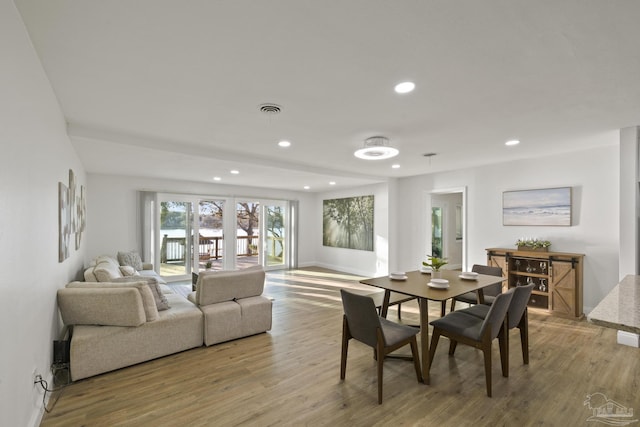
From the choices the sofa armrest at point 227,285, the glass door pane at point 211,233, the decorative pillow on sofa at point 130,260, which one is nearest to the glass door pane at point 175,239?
the glass door pane at point 211,233

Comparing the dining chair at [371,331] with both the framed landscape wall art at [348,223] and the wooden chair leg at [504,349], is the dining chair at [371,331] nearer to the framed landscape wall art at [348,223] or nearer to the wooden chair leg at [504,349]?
the wooden chair leg at [504,349]

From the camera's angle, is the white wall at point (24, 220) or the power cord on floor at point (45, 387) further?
the power cord on floor at point (45, 387)

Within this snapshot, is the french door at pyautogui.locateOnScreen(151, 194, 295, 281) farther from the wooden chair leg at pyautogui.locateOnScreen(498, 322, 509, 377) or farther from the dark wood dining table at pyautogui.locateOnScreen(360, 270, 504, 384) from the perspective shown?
the wooden chair leg at pyautogui.locateOnScreen(498, 322, 509, 377)

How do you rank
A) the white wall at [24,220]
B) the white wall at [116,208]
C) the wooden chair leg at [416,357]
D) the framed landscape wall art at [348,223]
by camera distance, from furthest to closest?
the framed landscape wall art at [348,223] → the white wall at [116,208] → the wooden chair leg at [416,357] → the white wall at [24,220]

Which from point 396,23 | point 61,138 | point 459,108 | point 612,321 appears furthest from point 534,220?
point 61,138

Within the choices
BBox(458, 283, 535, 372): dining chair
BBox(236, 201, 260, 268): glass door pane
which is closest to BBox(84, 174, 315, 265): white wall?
BBox(236, 201, 260, 268): glass door pane

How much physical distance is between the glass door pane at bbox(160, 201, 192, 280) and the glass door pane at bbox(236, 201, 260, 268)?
1307 mm

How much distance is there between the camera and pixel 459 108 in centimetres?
276

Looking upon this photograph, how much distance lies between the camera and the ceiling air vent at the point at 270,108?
2.69m

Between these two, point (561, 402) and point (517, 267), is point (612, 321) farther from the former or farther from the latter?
point (517, 267)

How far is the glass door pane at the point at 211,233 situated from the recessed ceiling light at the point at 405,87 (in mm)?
6059

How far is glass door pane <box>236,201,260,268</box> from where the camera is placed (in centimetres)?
810

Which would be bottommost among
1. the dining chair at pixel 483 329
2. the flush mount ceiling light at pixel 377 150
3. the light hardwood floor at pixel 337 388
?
the light hardwood floor at pixel 337 388

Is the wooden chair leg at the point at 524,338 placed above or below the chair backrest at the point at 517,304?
below
